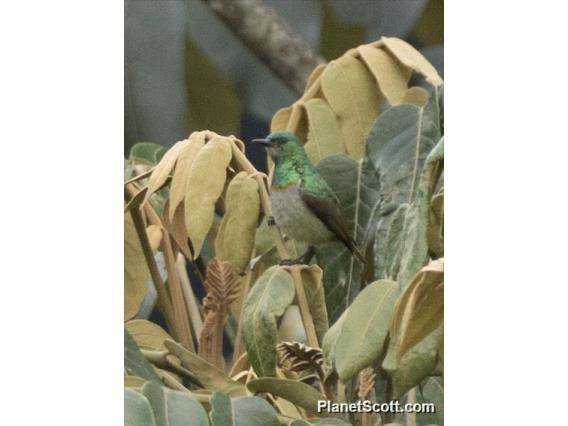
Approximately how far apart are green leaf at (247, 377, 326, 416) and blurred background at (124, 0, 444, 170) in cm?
35

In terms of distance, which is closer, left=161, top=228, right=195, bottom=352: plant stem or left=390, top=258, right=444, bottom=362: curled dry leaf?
left=390, top=258, right=444, bottom=362: curled dry leaf

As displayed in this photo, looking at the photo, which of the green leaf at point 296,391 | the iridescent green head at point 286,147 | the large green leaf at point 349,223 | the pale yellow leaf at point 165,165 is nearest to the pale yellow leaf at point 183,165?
the pale yellow leaf at point 165,165

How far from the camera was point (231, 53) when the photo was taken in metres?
2.10

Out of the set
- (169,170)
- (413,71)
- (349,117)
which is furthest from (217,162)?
(413,71)

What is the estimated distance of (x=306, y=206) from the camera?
6.67 ft

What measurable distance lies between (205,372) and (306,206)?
1.06 feet

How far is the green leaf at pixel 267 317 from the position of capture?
80.1 inches

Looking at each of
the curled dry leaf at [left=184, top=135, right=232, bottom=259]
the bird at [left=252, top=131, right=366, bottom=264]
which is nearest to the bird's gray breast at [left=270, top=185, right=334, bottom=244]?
the bird at [left=252, top=131, right=366, bottom=264]

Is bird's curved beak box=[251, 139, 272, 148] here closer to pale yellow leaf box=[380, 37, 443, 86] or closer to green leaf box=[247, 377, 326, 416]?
pale yellow leaf box=[380, 37, 443, 86]

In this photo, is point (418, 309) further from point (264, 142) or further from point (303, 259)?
point (264, 142)

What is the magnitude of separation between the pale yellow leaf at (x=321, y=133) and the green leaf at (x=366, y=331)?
23cm

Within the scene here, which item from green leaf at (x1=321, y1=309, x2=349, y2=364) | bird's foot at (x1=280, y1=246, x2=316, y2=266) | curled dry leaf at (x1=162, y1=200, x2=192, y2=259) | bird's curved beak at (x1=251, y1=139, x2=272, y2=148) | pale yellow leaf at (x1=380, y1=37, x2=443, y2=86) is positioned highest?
pale yellow leaf at (x1=380, y1=37, x2=443, y2=86)

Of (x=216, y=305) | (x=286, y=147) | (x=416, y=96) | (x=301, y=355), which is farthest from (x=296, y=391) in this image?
(x=416, y=96)

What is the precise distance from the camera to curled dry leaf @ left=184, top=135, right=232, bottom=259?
2049 millimetres
